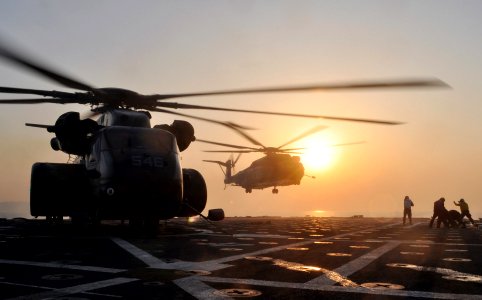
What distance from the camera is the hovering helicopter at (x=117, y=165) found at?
11828mm

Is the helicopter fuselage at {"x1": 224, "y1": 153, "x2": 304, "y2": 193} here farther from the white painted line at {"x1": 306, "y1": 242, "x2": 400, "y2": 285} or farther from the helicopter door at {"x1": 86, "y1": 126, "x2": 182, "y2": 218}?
the white painted line at {"x1": 306, "y1": 242, "x2": 400, "y2": 285}

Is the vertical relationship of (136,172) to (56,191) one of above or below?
above

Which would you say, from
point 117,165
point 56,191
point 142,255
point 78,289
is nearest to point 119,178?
point 117,165

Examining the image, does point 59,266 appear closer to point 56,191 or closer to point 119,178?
point 119,178

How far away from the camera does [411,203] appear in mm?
29328

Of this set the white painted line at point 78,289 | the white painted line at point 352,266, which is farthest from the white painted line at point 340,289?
the white painted line at point 78,289

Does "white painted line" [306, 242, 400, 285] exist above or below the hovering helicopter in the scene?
below

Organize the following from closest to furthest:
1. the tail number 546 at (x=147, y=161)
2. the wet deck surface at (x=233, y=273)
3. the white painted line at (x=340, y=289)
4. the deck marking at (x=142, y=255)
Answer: the white painted line at (x=340, y=289) < the wet deck surface at (x=233, y=273) < the deck marking at (x=142, y=255) < the tail number 546 at (x=147, y=161)

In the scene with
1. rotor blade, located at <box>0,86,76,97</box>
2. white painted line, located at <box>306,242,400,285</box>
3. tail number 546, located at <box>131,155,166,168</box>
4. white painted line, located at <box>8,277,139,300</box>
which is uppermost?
rotor blade, located at <box>0,86,76,97</box>

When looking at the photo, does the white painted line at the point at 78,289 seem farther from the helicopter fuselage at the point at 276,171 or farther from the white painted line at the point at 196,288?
the helicopter fuselage at the point at 276,171

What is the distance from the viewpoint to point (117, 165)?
12008 millimetres

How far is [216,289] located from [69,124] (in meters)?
10.4

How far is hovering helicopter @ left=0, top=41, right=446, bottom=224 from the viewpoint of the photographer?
1183 cm

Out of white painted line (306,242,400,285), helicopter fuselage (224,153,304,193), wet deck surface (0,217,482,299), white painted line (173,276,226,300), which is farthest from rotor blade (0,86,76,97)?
helicopter fuselage (224,153,304,193)
